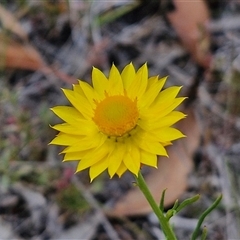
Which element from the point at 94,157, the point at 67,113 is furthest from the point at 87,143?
the point at 67,113

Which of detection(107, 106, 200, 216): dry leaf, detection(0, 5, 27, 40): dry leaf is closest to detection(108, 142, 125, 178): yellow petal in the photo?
detection(107, 106, 200, 216): dry leaf

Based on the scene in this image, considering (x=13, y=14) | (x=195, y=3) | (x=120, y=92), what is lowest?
(x=120, y=92)

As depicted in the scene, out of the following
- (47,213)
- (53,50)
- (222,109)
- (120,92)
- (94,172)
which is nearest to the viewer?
(94,172)

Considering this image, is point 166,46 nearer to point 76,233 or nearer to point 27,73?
point 27,73

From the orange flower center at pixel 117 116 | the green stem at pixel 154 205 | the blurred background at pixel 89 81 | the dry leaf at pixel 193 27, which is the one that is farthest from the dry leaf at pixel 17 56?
the green stem at pixel 154 205

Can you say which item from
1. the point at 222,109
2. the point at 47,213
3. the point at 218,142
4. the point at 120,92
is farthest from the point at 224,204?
the point at 120,92

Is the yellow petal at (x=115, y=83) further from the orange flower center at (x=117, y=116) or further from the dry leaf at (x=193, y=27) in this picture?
the dry leaf at (x=193, y=27)
